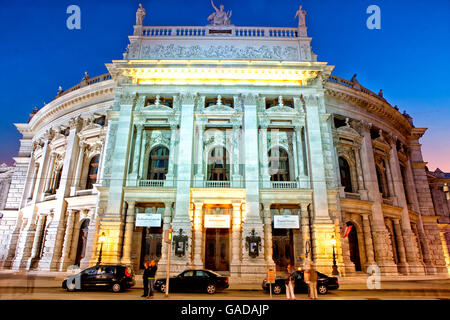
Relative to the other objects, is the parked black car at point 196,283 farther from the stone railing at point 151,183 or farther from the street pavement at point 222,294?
the stone railing at point 151,183

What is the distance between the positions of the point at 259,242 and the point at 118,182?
12.0 m

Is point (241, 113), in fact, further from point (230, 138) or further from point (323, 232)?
point (323, 232)

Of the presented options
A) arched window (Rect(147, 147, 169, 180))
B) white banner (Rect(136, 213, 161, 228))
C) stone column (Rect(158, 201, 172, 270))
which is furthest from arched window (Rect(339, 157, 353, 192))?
white banner (Rect(136, 213, 161, 228))

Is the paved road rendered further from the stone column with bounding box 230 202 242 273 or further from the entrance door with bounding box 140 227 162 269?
the entrance door with bounding box 140 227 162 269

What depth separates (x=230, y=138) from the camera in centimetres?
2553

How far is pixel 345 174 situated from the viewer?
2845 cm

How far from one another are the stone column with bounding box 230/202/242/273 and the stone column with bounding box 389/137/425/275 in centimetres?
1734

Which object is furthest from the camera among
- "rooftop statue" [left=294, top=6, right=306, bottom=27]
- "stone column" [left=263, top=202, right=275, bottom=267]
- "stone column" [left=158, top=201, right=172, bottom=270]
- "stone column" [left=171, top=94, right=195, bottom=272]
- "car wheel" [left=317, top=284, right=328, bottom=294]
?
"rooftop statue" [left=294, top=6, right=306, bottom=27]

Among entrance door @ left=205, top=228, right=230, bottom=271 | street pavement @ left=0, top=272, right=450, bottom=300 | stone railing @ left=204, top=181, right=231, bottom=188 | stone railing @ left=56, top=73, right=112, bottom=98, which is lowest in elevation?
street pavement @ left=0, top=272, right=450, bottom=300

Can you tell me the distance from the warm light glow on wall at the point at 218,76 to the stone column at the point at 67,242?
1420cm

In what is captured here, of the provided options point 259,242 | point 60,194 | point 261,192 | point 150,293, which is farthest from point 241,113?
point 60,194

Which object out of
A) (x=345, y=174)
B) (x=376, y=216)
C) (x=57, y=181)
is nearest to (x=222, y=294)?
(x=376, y=216)

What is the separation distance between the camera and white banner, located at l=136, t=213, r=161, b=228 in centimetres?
2208
